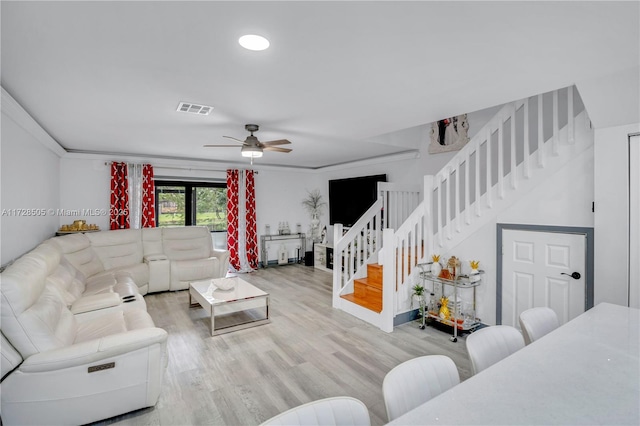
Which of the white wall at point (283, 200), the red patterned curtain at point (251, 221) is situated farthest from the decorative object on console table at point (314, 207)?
the red patterned curtain at point (251, 221)

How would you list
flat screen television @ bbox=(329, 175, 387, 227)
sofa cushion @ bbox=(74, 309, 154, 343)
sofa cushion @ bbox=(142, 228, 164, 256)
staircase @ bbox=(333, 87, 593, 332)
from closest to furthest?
sofa cushion @ bbox=(74, 309, 154, 343), staircase @ bbox=(333, 87, 593, 332), sofa cushion @ bbox=(142, 228, 164, 256), flat screen television @ bbox=(329, 175, 387, 227)

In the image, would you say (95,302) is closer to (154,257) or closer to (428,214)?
(154,257)

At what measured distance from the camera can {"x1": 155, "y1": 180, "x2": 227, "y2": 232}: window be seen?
6535mm

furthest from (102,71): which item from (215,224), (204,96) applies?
(215,224)

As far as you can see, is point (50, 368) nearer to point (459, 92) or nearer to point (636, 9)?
point (459, 92)

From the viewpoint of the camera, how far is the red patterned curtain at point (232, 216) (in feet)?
23.0

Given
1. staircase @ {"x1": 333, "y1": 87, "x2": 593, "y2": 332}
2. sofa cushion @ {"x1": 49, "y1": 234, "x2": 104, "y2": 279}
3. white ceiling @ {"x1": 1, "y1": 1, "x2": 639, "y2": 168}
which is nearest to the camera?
white ceiling @ {"x1": 1, "y1": 1, "x2": 639, "y2": 168}

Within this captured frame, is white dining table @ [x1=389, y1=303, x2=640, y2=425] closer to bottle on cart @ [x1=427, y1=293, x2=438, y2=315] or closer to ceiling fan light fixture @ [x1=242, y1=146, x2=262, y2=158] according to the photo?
bottle on cart @ [x1=427, y1=293, x2=438, y2=315]

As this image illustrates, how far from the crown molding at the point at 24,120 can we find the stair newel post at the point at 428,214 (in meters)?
4.26

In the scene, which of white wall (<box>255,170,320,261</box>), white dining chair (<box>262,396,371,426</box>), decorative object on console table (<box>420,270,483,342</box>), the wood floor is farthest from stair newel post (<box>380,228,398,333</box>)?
white wall (<box>255,170,320,261</box>)

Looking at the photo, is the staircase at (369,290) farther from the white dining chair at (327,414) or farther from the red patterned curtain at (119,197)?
the red patterned curtain at (119,197)

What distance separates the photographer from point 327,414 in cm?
100

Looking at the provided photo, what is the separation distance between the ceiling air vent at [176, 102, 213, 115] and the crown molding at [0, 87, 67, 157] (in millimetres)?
1351

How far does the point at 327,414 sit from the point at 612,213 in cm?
308
